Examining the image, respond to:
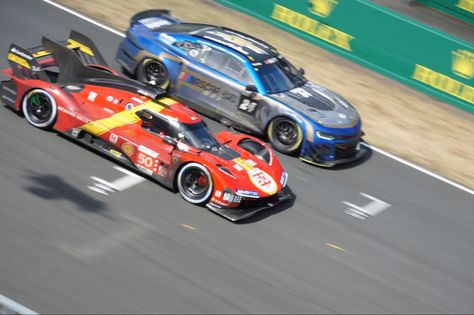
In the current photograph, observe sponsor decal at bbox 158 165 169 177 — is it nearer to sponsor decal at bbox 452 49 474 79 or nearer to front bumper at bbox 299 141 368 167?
front bumper at bbox 299 141 368 167

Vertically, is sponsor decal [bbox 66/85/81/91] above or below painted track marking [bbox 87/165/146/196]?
above

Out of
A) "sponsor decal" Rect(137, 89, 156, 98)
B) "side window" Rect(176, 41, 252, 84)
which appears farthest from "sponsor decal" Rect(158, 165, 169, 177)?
"side window" Rect(176, 41, 252, 84)

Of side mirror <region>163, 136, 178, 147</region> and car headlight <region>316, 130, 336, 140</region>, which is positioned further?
car headlight <region>316, 130, 336, 140</region>

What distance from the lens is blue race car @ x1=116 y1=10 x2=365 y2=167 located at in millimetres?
13727

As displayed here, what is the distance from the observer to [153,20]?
15703 millimetres

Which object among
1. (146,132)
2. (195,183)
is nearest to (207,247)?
(195,183)

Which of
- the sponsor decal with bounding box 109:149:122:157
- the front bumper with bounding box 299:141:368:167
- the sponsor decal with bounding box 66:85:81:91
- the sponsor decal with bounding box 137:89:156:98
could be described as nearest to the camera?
the sponsor decal with bounding box 109:149:122:157

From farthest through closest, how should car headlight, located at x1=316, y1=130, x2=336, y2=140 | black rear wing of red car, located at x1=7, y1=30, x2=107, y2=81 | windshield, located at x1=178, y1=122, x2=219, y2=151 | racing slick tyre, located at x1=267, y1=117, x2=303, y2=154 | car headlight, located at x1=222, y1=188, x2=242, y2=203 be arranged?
racing slick tyre, located at x1=267, y1=117, x2=303, y2=154
car headlight, located at x1=316, y1=130, x2=336, y2=140
black rear wing of red car, located at x1=7, y1=30, x2=107, y2=81
windshield, located at x1=178, y1=122, x2=219, y2=151
car headlight, located at x1=222, y1=188, x2=242, y2=203

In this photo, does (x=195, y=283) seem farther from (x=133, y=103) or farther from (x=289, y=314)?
(x=133, y=103)

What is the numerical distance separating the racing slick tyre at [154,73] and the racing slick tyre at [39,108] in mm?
2941

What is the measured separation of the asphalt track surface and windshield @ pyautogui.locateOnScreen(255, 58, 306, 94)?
147 centimetres

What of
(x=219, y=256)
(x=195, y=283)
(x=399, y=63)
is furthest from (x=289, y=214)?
(x=399, y=63)

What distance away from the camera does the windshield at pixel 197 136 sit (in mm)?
11609

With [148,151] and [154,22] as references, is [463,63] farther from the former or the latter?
[148,151]
